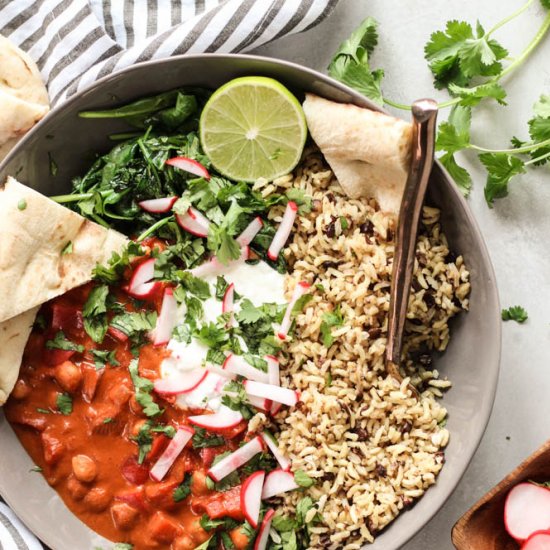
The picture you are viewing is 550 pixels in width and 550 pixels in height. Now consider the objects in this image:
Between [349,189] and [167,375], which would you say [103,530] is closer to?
[167,375]

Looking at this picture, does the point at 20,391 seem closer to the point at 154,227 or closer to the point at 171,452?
the point at 171,452

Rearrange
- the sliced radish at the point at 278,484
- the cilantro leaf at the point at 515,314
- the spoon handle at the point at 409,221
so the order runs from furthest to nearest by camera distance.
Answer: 1. the cilantro leaf at the point at 515,314
2. the sliced radish at the point at 278,484
3. the spoon handle at the point at 409,221

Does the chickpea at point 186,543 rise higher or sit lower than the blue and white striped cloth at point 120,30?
lower

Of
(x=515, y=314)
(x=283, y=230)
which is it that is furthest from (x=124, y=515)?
(x=515, y=314)

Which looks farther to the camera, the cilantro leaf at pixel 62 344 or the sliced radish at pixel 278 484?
the cilantro leaf at pixel 62 344

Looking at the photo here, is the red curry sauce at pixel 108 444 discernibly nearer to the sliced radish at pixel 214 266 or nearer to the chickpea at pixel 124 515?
the chickpea at pixel 124 515

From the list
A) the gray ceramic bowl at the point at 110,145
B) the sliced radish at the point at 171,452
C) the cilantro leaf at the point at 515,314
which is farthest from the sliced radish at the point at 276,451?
the cilantro leaf at the point at 515,314
